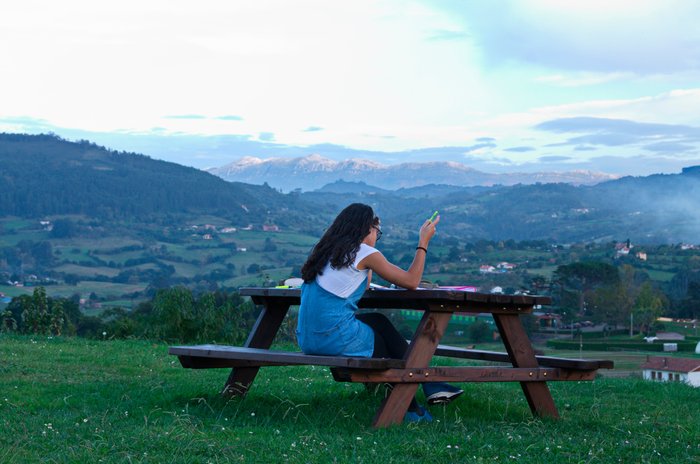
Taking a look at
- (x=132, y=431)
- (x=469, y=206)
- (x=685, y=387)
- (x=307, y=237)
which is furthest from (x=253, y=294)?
(x=469, y=206)

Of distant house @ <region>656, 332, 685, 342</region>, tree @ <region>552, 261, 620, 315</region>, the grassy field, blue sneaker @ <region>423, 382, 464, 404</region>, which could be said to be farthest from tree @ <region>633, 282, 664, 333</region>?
blue sneaker @ <region>423, 382, 464, 404</region>

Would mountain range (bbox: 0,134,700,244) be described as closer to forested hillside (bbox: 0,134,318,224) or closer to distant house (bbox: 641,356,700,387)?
forested hillside (bbox: 0,134,318,224)

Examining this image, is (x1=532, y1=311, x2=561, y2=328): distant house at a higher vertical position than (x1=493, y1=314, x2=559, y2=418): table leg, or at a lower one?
lower

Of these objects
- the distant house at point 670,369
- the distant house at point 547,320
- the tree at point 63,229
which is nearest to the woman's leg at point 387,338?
the distant house at point 670,369

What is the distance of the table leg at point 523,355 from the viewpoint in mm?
5906

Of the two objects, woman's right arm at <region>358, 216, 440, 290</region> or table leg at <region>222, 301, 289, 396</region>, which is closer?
woman's right arm at <region>358, 216, 440, 290</region>

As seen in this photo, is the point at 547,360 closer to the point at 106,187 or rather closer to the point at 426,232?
the point at 426,232

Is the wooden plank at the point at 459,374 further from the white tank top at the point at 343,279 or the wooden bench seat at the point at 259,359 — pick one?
the white tank top at the point at 343,279

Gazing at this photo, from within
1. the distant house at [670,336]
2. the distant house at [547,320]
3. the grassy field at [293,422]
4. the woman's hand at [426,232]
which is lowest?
the distant house at [547,320]

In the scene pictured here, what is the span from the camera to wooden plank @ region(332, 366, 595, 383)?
517cm

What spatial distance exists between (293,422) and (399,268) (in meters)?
1.20

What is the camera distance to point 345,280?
18.4 feet

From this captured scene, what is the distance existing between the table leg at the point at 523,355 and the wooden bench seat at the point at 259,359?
→ 0.94m

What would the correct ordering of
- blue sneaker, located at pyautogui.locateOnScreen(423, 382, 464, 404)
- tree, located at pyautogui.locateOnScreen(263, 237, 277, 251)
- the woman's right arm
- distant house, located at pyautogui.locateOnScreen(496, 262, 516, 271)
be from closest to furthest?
the woman's right arm < blue sneaker, located at pyautogui.locateOnScreen(423, 382, 464, 404) < distant house, located at pyautogui.locateOnScreen(496, 262, 516, 271) < tree, located at pyautogui.locateOnScreen(263, 237, 277, 251)
